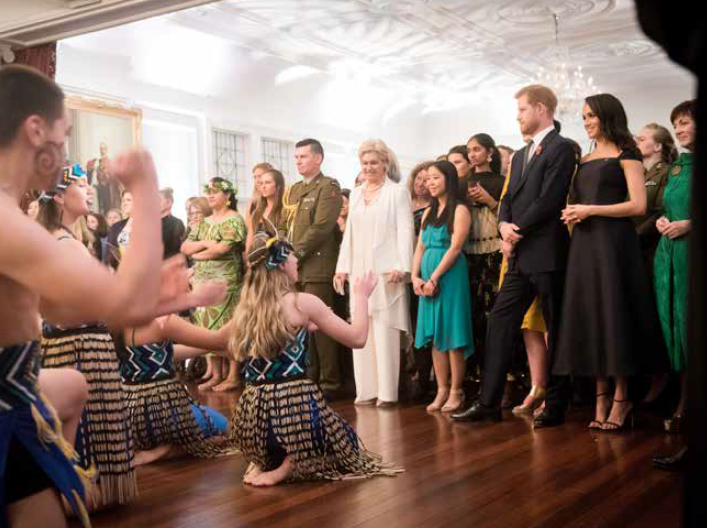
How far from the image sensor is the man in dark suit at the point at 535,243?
4.26 m

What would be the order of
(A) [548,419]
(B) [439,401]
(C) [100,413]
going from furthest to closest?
(B) [439,401], (A) [548,419], (C) [100,413]

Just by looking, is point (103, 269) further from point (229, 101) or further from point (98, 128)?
point (229, 101)

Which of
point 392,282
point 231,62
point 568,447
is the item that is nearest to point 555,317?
point 568,447

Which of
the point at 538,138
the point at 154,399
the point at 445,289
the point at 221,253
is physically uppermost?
the point at 538,138

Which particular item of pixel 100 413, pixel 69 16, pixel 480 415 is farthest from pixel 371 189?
pixel 100 413

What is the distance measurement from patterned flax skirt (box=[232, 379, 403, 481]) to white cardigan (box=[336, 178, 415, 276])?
2.02 metres

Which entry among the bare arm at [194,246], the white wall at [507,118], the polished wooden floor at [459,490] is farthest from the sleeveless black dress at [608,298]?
the white wall at [507,118]

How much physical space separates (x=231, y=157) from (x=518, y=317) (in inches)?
279

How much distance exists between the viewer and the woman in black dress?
159 inches

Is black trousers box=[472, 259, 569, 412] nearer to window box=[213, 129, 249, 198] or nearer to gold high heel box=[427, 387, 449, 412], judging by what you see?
gold high heel box=[427, 387, 449, 412]

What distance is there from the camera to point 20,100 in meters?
1.44

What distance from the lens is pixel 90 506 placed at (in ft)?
9.74

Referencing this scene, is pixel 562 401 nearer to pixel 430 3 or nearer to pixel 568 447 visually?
pixel 568 447

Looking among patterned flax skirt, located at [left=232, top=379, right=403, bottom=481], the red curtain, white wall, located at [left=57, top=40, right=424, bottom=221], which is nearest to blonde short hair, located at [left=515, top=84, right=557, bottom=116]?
patterned flax skirt, located at [left=232, top=379, right=403, bottom=481]
